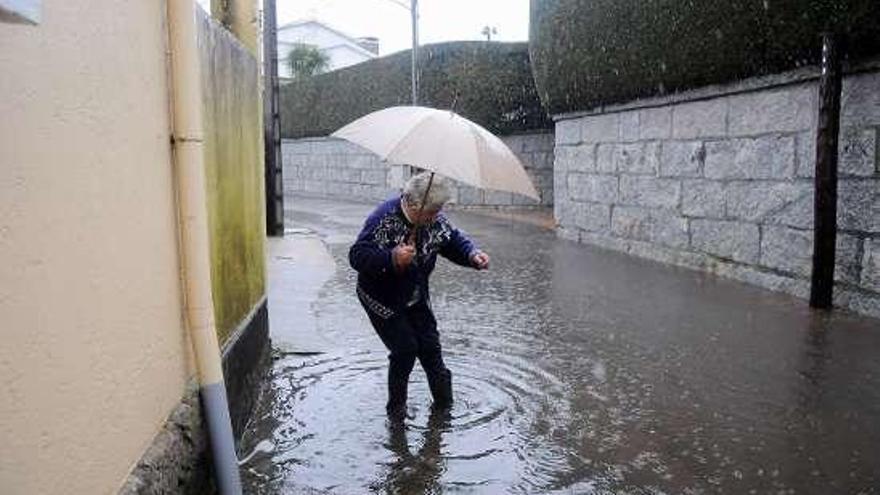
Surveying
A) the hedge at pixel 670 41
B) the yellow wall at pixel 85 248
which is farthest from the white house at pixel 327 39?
the yellow wall at pixel 85 248

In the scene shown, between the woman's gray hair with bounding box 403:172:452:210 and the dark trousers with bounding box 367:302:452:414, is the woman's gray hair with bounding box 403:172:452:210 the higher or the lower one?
the higher one

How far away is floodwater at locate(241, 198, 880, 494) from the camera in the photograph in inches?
136

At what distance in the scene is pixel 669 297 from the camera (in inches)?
292

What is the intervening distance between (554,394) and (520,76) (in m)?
12.5

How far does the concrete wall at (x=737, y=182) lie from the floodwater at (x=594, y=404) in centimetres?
46

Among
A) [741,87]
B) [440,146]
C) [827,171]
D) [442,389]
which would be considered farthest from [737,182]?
[440,146]

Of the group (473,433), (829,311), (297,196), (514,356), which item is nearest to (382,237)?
(473,433)

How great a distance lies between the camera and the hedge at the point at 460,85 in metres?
16.3

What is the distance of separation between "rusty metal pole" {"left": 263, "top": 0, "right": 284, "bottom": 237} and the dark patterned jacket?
28.5 feet

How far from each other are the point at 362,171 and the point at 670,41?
13.7 m

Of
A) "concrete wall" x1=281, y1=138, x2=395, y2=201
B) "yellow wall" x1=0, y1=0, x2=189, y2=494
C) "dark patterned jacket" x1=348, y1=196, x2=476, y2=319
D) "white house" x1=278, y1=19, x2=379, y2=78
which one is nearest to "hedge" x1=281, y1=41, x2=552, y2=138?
"concrete wall" x1=281, y1=138, x2=395, y2=201

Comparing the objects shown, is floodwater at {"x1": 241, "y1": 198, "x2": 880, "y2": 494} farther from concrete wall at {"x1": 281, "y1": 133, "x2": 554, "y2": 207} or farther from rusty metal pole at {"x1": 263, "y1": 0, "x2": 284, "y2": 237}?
concrete wall at {"x1": 281, "y1": 133, "x2": 554, "y2": 207}

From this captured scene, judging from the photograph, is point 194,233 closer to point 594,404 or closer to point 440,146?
point 440,146

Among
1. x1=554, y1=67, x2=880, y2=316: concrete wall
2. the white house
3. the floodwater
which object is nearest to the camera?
the floodwater
